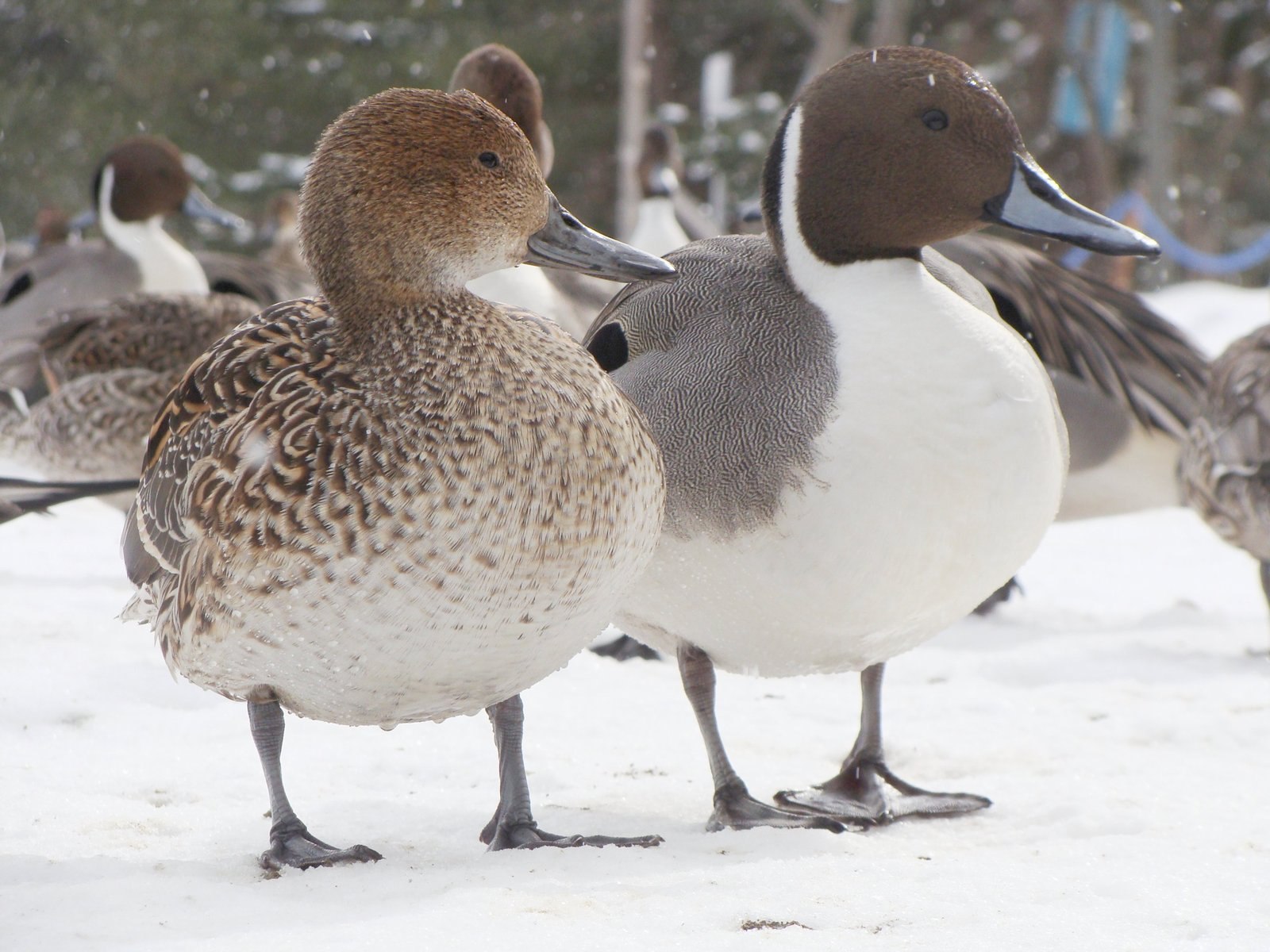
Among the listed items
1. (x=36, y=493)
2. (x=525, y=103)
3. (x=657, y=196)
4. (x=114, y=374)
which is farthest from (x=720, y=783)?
(x=657, y=196)

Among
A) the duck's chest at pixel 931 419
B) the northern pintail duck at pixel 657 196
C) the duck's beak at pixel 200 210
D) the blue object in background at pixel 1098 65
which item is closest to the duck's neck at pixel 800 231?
the duck's chest at pixel 931 419

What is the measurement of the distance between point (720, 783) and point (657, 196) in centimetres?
770

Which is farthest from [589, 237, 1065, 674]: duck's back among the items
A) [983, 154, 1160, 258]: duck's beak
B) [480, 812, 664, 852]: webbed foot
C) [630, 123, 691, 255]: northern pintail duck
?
[630, 123, 691, 255]: northern pintail duck

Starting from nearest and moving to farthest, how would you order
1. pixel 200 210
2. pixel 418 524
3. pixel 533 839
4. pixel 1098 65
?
pixel 418 524
pixel 533 839
pixel 200 210
pixel 1098 65

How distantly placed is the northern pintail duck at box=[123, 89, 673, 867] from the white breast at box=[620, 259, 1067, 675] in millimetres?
272

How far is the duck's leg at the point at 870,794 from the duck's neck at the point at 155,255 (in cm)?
594

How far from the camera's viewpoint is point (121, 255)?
8.57m

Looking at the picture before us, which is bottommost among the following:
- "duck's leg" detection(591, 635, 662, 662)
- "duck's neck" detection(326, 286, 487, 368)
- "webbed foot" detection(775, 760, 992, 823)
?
"duck's leg" detection(591, 635, 662, 662)

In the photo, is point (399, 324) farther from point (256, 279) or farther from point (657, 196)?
point (657, 196)

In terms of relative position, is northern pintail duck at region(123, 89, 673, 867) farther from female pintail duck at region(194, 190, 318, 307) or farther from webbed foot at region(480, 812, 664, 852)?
female pintail duck at region(194, 190, 318, 307)

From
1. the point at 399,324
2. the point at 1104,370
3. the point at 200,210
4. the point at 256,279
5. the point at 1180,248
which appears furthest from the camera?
the point at 1180,248

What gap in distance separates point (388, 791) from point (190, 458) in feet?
2.72

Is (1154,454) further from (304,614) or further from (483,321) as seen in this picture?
(304,614)

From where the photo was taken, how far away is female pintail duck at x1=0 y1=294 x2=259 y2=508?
5441 millimetres
